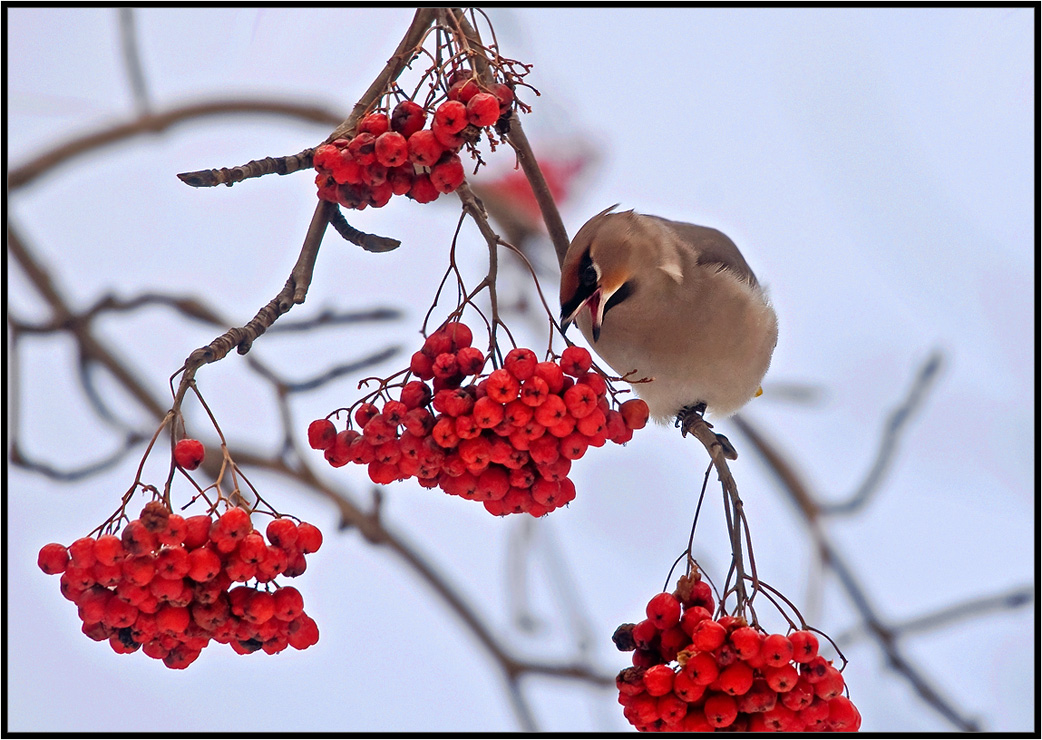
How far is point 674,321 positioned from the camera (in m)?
2.53

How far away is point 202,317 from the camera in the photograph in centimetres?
254

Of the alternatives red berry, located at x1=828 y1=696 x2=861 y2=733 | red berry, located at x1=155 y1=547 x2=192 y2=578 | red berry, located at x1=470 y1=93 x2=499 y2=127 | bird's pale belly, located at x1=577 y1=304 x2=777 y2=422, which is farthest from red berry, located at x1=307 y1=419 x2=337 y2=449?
bird's pale belly, located at x1=577 y1=304 x2=777 y2=422

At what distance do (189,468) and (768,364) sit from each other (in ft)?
6.10

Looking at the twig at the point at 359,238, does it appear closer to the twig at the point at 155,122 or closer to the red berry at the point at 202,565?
the red berry at the point at 202,565

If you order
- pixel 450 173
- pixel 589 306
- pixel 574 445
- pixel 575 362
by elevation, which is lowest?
pixel 574 445

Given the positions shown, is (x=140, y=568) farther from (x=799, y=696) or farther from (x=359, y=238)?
(x=799, y=696)

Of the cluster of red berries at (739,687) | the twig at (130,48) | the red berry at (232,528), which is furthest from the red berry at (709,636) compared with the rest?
the twig at (130,48)

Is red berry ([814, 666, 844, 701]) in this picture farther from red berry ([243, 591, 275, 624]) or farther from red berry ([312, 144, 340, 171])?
red berry ([312, 144, 340, 171])

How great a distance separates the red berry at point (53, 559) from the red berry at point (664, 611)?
848 mm

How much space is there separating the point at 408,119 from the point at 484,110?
0.13m

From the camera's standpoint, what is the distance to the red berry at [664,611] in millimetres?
1622

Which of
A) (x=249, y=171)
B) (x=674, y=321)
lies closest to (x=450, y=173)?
(x=249, y=171)

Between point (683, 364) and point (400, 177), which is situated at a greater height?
point (683, 364)

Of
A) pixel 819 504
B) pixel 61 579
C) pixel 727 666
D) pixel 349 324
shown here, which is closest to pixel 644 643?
pixel 727 666
